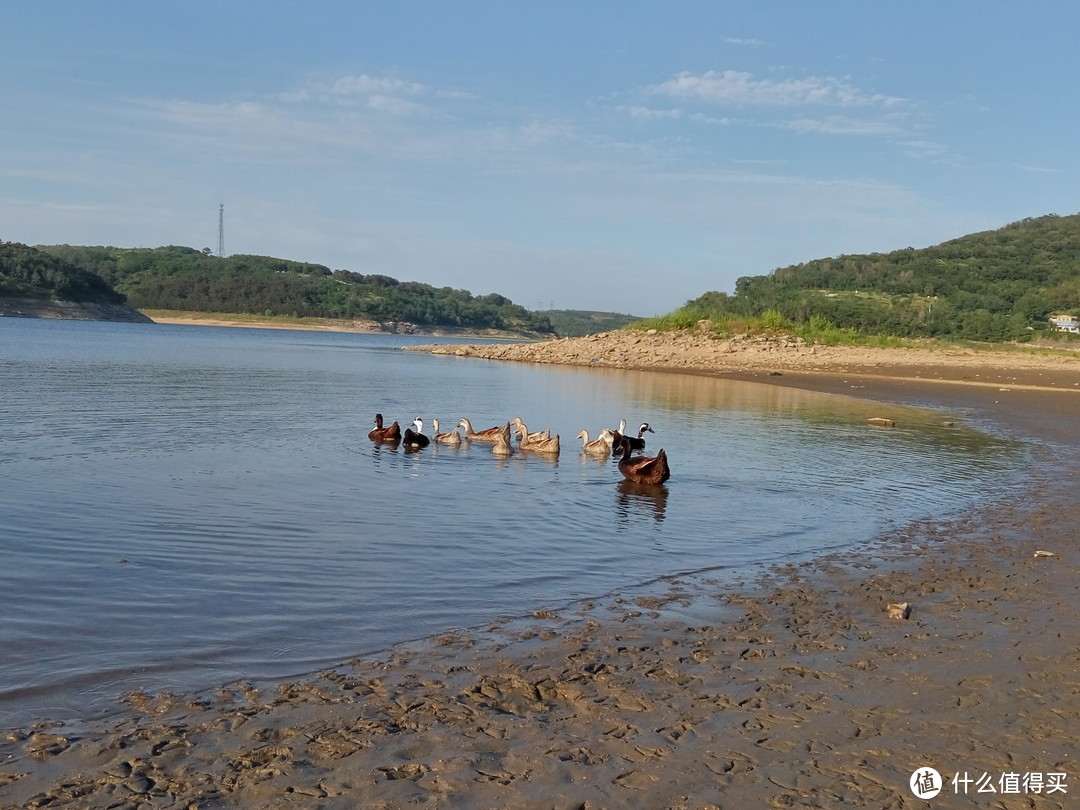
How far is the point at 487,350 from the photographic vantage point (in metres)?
62.7

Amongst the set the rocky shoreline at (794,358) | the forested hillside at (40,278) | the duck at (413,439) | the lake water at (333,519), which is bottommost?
the lake water at (333,519)

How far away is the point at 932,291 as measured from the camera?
191ft

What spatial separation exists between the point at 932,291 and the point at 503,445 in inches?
2004

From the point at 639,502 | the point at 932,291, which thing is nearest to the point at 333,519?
the point at 639,502

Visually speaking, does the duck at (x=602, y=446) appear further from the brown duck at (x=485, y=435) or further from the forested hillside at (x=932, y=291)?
the forested hillside at (x=932, y=291)

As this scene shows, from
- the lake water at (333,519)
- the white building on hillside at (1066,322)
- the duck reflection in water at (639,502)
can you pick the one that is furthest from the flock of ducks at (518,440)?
the white building on hillside at (1066,322)

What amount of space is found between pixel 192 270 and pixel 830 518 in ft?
536

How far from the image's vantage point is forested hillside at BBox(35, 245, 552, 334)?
141 metres

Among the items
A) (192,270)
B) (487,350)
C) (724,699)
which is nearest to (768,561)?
(724,699)

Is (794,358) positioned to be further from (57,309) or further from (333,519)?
(57,309)

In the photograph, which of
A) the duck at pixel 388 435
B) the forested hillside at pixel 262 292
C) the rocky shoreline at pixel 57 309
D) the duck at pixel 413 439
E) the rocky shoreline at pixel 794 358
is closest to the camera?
the duck at pixel 413 439

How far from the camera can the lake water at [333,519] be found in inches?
229

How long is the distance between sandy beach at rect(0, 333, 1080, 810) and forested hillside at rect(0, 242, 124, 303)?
110919mm

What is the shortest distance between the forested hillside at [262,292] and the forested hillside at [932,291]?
92071 mm
